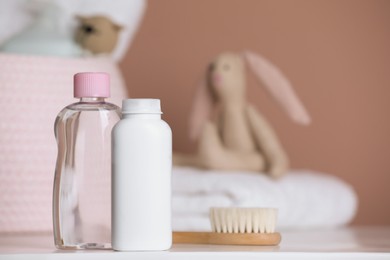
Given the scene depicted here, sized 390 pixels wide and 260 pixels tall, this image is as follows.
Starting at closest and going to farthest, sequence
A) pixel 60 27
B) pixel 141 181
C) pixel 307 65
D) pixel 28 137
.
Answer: pixel 141 181 < pixel 28 137 < pixel 60 27 < pixel 307 65

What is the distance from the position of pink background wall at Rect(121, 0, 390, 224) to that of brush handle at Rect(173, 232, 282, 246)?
2.83 ft

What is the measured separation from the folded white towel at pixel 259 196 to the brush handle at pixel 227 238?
0.39m

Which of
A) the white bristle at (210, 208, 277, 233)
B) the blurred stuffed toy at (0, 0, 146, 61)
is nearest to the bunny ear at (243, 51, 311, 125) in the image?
the blurred stuffed toy at (0, 0, 146, 61)

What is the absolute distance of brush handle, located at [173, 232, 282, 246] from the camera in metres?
0.82

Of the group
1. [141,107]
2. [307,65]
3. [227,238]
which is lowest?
[227,238]

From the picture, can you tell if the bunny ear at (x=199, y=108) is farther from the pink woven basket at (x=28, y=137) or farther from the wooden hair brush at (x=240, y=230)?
the wooden hair brush at (x=240, y=230)

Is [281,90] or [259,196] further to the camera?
[281,90]

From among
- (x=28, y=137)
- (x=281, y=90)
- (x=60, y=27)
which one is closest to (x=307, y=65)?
(x=281, y=90)

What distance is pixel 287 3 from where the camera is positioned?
1.72m

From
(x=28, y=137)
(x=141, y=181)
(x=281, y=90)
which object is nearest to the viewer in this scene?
(x=141, y=181)

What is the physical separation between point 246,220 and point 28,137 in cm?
40

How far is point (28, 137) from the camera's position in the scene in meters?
1.12

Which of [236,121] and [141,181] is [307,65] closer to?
[236,121]

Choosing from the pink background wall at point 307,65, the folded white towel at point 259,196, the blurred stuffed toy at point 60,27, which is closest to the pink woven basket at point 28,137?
the blurred stuffed toy at point 60,27
